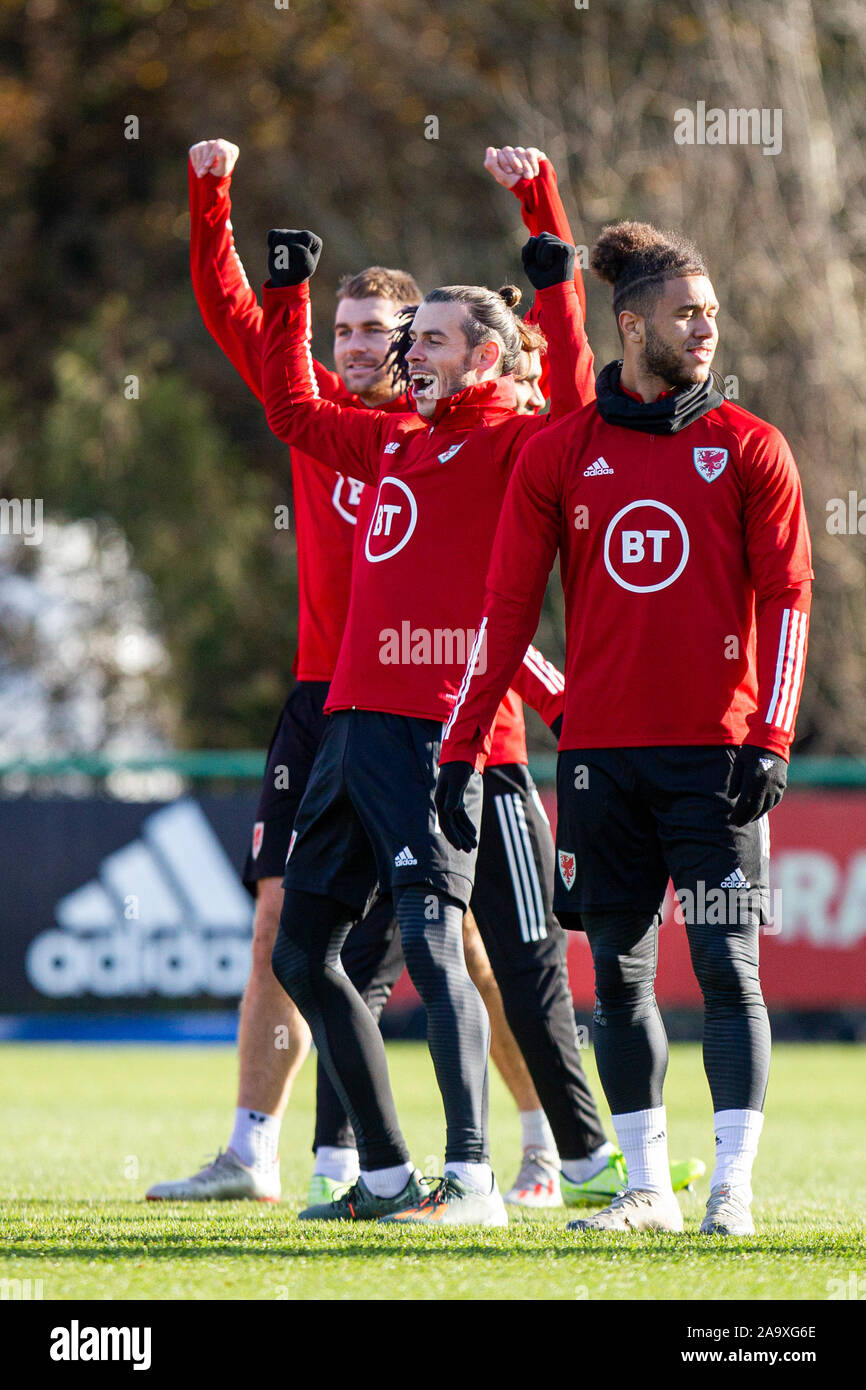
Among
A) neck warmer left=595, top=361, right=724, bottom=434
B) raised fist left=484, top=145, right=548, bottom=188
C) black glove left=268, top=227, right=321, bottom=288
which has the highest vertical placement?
raised fist left=484, top=145, right=548, bottom=188

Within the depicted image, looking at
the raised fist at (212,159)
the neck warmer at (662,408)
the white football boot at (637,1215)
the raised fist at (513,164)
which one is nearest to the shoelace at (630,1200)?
the white football boot at (637,1215)

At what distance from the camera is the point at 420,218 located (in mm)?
23250

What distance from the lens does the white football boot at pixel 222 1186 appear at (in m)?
5.30

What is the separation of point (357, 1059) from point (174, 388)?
19.0 meters

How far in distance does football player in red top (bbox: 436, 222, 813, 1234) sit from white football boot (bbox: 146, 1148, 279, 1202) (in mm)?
1462

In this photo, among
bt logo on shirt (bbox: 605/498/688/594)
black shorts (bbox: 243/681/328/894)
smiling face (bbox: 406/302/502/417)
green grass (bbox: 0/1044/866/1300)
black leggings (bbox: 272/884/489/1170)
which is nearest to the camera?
green grass (bbox: 0/1044/866/1300)

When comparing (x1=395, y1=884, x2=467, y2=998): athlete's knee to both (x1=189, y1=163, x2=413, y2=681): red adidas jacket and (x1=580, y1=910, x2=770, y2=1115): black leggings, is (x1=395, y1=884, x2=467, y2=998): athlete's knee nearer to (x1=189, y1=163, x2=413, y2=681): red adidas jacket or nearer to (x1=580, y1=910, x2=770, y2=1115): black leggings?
(x1=580, y1=910, x2=770, y2=1115): black leggings

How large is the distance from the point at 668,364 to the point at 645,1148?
1.85m

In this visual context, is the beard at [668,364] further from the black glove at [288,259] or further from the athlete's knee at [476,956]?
the athlete's knee at [476,956]

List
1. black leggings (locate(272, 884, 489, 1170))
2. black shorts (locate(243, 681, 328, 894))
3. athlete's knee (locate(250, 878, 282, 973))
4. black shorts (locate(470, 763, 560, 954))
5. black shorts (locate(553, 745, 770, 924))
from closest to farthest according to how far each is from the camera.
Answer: black shorts (locate(553, 745, 770, 924)) < black leggings (locate(272, 884, 489, 1170)) < black shorts (locate(470, 763, 560, 954)) < black shorts (locate(243, 681, 328, 894)) < athlete's knee (locate(250, 878, 282, 973))

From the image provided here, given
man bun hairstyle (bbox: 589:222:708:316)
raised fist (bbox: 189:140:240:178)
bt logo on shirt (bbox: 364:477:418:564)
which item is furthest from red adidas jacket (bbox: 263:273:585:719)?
raised fist (bbox: 189:140:240:178)

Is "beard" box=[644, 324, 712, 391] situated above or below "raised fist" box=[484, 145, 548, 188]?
below

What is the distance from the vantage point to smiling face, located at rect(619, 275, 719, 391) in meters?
4.34

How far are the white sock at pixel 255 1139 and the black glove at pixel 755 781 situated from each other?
203 centimetres
